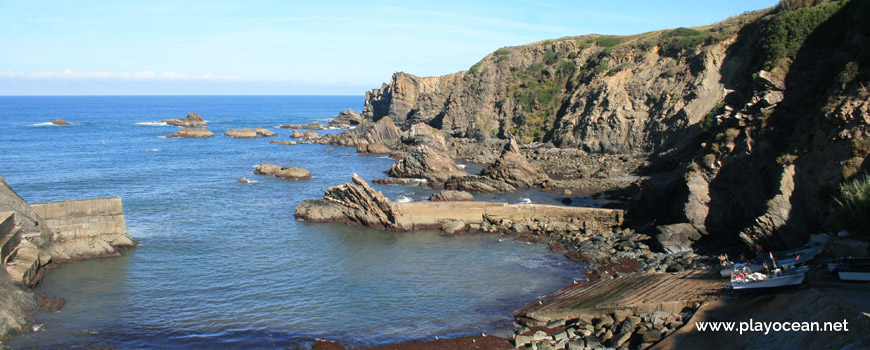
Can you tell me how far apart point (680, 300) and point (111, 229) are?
24.6m

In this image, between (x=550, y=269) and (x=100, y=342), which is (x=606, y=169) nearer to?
(x=550, y=269)

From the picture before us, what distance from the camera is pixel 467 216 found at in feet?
106

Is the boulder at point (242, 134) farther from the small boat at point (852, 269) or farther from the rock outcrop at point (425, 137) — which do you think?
the small boat at point (852, 269)

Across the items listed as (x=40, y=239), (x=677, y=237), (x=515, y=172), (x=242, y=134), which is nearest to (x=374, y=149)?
(x=515, y=172)

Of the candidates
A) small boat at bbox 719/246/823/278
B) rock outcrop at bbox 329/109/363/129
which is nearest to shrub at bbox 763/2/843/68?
small boat at bbox 719/246/823/278

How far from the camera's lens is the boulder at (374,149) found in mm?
67438

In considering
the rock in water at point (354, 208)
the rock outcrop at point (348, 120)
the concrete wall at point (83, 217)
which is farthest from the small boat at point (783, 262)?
the rock outcrop at point (348, 120)

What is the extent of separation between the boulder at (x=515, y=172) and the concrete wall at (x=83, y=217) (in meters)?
25.4

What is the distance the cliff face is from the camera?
21734 millimetres

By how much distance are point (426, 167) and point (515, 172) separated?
24.7ft

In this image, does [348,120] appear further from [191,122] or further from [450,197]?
[450,197]

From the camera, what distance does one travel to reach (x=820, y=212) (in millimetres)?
20406

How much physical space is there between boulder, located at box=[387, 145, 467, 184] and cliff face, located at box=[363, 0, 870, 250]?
1638 centimetres

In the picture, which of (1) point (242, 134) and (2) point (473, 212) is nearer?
(2) point (473, 212)
